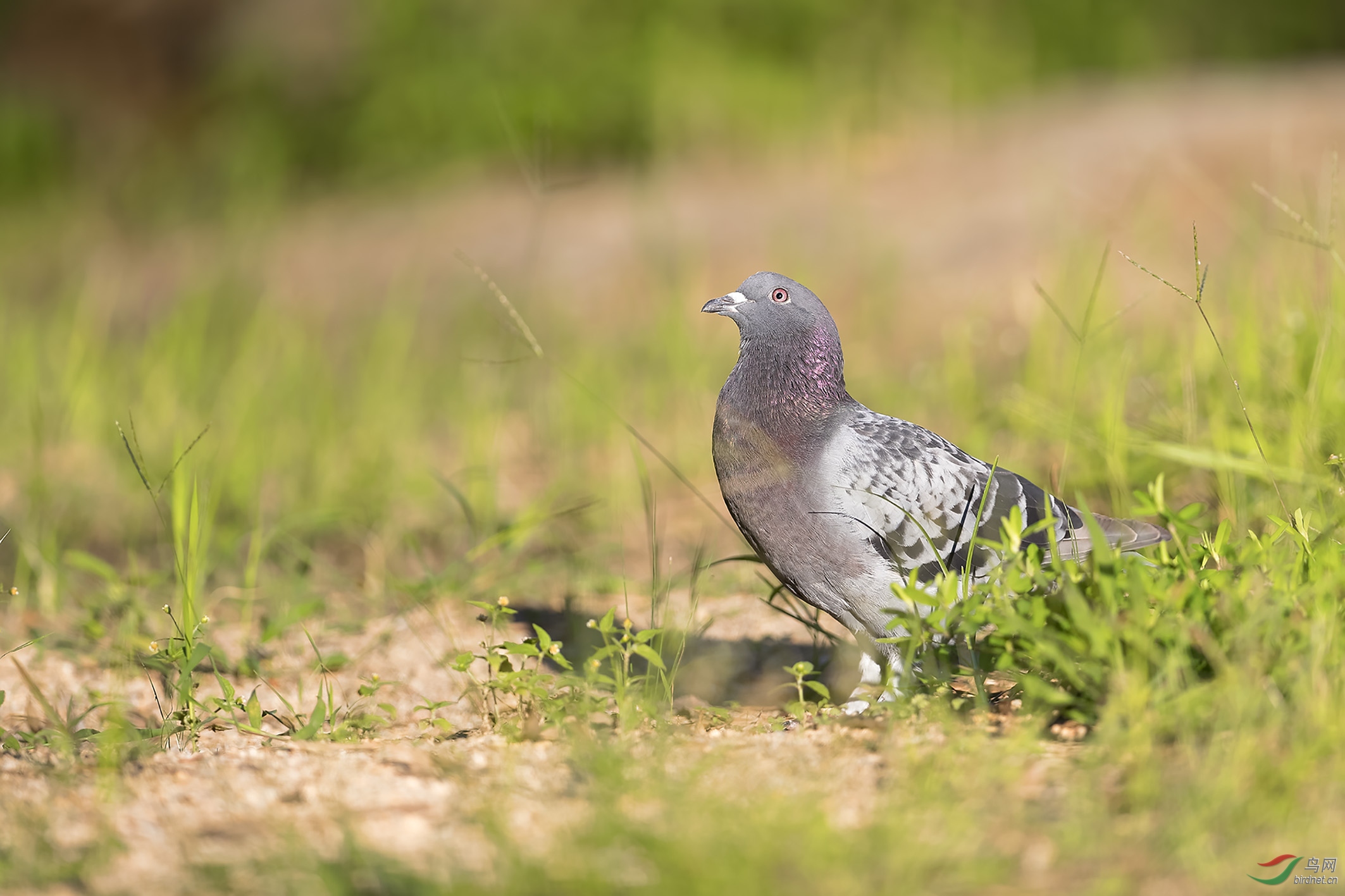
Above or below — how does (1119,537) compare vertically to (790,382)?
below

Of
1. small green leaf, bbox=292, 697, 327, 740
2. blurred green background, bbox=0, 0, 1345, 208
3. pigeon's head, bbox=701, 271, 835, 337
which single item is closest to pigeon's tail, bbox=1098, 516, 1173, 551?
pigeon's head, bbox=701, 271, 835, 337

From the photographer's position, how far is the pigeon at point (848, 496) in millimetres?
2877

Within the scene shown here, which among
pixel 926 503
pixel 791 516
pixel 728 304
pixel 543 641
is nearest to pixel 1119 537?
pixel 926 503

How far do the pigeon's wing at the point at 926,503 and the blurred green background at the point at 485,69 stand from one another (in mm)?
8477

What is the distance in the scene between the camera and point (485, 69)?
1295cm

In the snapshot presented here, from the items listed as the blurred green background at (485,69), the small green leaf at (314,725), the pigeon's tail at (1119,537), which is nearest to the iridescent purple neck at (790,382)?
the pigeon's tail at (1119,537)

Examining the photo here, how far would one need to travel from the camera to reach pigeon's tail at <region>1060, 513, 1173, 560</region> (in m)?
3.00

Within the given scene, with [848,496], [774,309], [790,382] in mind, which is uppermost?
[774,309]

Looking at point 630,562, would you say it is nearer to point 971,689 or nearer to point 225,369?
point 971,689

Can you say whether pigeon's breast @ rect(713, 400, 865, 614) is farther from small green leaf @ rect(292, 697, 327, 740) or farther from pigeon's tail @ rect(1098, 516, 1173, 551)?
small green leaf @ rect(292, 697, 327, 740)

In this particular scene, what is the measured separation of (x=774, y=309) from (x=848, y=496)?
1.98ft

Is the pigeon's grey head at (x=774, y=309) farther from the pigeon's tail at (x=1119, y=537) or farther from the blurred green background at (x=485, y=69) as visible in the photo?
the blurred green background at (x=485, y=69)

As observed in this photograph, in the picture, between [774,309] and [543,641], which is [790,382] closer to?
[774,309]

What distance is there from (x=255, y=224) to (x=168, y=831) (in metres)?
6.34
